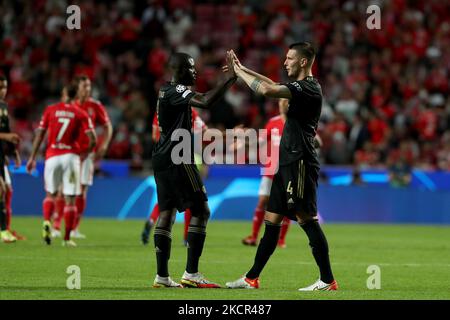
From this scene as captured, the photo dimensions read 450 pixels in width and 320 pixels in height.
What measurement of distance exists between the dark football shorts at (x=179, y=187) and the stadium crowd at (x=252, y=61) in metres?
13.3

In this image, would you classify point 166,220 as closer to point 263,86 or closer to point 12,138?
point 263,86

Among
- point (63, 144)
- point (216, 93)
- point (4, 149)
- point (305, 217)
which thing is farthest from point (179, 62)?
point (4, 149)

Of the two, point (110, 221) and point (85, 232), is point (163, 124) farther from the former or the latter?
point (110, 221)

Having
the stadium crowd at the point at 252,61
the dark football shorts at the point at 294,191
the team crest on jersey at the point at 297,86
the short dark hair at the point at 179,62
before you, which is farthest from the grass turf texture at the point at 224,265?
the stadium crowd at the point at 252,61

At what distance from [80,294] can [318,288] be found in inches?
87.4

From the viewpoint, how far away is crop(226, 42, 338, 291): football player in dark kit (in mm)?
9031

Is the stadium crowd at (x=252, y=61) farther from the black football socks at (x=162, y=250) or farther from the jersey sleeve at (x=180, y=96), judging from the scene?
the jersey sleeve at (x=180, y=96)

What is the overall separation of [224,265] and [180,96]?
11.0ft

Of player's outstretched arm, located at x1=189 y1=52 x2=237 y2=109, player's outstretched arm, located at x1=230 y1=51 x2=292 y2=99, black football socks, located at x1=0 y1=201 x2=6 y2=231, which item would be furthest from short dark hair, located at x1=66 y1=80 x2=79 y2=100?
Result: player's outstretched arm, located at x1=230 y1=51 x2=292 y2=99

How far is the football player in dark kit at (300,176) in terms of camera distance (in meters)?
9.03

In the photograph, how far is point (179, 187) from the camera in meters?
9.36

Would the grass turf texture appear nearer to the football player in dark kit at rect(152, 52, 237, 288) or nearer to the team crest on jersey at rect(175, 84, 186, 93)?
the football player in dark kit at rect(152, 52, 237, 288)

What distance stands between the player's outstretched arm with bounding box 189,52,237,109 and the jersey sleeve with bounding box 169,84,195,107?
0.23 ft

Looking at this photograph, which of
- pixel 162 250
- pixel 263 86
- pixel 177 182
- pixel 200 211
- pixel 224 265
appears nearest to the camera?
pixel 263 86
